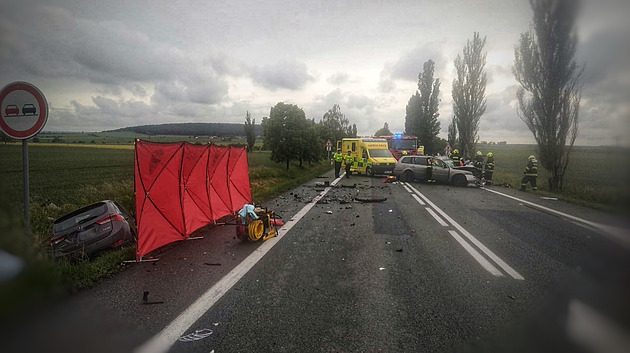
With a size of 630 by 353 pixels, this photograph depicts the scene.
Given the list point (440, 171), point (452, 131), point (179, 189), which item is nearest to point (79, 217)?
point (179, 189)

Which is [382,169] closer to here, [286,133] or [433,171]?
[433,171]

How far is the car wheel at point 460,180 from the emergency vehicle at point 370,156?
194 inches

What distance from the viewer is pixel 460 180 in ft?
58.9

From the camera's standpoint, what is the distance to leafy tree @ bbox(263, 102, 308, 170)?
28062 millimetres

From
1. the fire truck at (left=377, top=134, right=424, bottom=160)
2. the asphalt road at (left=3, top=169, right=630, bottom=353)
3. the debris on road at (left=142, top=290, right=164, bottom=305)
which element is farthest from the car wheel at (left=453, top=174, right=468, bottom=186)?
the debris on road at (left=142, top=290, right=164, bottom=305)

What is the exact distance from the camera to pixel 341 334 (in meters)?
3.20

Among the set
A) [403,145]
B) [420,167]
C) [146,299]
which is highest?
Result: [403,145]

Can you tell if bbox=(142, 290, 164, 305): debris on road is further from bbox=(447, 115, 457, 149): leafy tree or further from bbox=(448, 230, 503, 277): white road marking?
bbox=(447, 115, 457, 149): leafy tree

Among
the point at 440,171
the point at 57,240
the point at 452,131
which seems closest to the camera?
the point at 57,240

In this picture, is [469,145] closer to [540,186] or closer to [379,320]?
[540,186]

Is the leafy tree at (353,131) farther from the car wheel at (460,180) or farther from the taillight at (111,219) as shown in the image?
the taillight at (111,219)

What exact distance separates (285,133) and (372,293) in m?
24.6

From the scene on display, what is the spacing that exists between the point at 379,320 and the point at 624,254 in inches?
123

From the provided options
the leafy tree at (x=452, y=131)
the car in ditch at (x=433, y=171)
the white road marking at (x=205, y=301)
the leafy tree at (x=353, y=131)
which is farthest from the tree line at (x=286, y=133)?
the leafy tree at (x=353, y=131)
